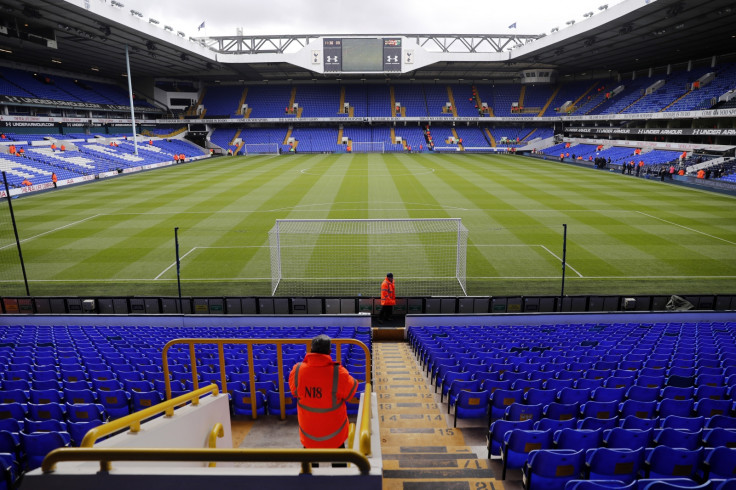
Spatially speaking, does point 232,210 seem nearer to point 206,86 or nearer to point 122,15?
point 122,15

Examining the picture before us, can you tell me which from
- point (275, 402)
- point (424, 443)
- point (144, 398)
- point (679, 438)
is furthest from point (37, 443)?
point (679, 438)

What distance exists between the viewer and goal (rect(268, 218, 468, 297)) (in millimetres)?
17859

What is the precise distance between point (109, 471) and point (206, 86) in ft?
327

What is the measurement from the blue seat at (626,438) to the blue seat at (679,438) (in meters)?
0.11

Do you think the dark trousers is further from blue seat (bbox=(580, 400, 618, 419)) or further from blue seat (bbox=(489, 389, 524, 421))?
blue seat (bbox=(580, 400, 618, 419))

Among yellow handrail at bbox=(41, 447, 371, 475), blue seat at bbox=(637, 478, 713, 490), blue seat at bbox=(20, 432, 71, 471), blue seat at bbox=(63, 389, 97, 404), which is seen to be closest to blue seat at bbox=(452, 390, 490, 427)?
blue seat at bbox=(637, 478, 713, 490)

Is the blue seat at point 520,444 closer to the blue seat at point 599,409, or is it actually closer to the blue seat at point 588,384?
the blue seat at point 599,409

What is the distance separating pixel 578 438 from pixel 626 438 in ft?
1.84

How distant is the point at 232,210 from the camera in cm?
3052

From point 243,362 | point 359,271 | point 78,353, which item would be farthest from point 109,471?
point 359,271

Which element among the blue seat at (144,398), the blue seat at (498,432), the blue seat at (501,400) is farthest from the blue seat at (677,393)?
the blue seat at (144,398)

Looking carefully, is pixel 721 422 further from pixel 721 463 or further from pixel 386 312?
pixel 386 312

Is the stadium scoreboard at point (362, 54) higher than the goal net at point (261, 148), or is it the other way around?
the stadium scoreboard at point (362, 54)

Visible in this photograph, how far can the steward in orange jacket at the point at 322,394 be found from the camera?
12.7 ft
